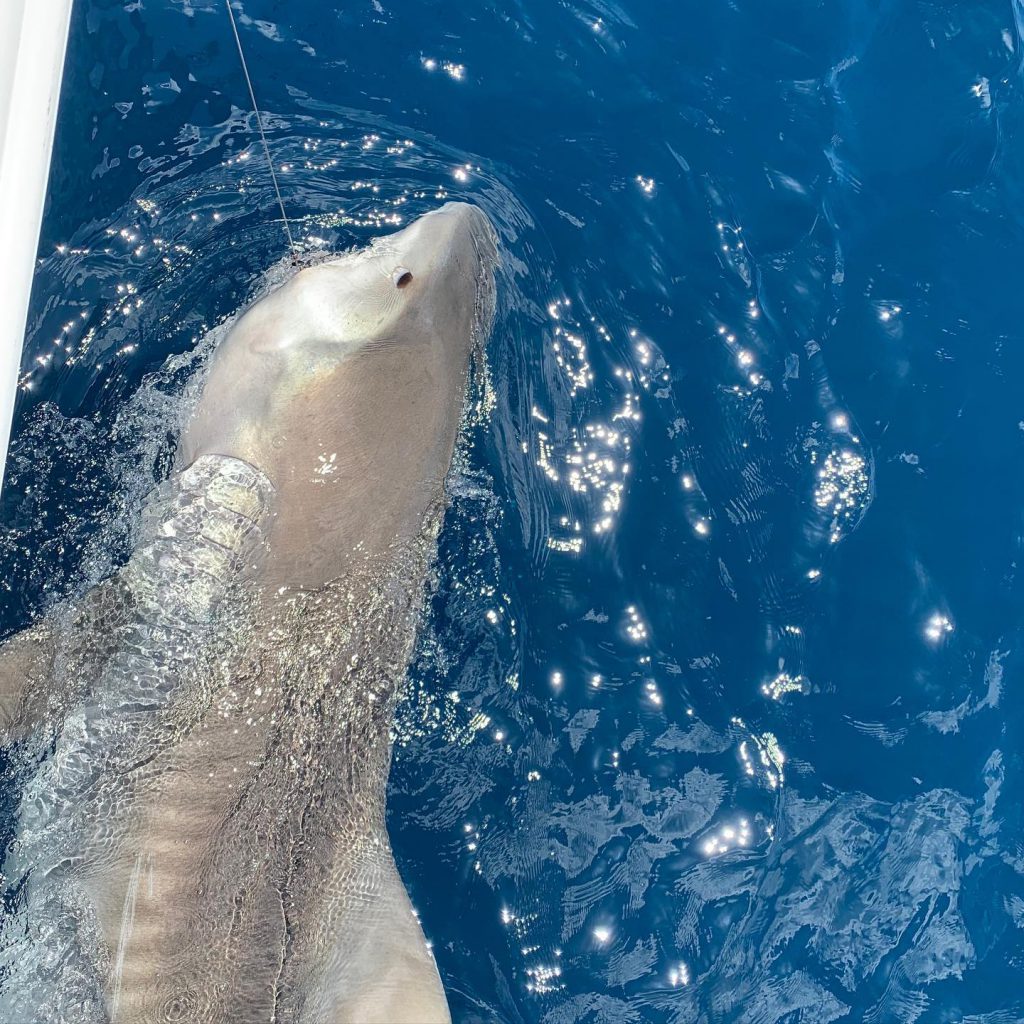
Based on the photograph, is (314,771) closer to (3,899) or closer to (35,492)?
(3,899)

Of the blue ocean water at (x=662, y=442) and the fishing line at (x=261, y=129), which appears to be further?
the fishing line at (x=261, y=129)

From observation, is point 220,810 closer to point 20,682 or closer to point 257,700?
point 257,700

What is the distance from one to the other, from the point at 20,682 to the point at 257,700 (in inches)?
44.3

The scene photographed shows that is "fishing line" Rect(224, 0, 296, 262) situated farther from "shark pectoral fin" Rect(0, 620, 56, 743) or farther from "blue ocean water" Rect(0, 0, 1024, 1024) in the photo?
"shark pectoral fin" Rect(0, 620, 56, 743)

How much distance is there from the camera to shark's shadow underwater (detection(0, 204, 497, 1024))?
374cm

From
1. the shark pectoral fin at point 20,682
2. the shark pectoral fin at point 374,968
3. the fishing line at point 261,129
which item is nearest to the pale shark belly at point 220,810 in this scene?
the shark pectoral fin at point 374,968

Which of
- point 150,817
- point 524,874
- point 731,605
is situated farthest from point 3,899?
point 731,605

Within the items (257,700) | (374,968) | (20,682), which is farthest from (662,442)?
(20,682)

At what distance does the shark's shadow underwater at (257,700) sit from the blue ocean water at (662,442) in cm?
46

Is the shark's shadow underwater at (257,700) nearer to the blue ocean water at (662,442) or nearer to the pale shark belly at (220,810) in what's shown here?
the pale shark belly at (220,810)

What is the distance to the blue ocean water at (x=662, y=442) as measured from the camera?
4.49 meters

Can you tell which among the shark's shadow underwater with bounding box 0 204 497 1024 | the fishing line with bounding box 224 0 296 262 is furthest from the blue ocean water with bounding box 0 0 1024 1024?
the shark's shadow underwater with bounding box 0 204 497 1024

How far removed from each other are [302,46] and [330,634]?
3413 mm

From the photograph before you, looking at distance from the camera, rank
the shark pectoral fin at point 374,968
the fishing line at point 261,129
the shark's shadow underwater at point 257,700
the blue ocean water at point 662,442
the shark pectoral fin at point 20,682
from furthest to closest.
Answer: the fishing line at point 261,129 < the blue ocean water at point 662,442 < the shark pectoral fin at point 20,682 < the shark's shadow underwater at point 257,700 < the shark pectoral fin at point 374,968
